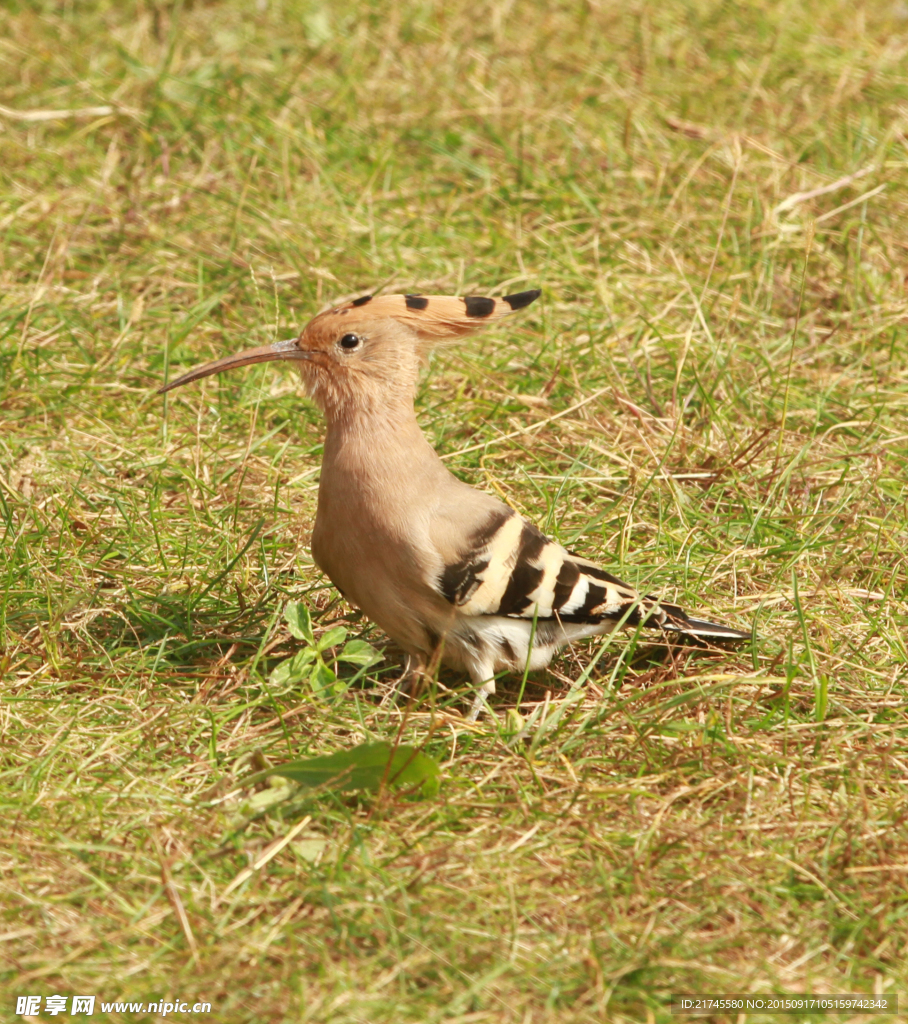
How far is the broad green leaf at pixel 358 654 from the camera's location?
2564mm

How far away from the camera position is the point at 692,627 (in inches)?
105

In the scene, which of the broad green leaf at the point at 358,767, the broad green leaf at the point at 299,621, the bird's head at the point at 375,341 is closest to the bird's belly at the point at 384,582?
the broad green leaf at the point at 299,621

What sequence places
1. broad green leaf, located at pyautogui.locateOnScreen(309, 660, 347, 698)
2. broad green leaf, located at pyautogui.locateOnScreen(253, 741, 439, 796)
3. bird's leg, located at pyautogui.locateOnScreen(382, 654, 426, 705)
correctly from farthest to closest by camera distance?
bird's leg, located at pyautogui.locateOnScreen(382, 654, 426, 705)
broad green leaf, located at pyautogui.locateOnScreen(309, 660, 347, 698)
broad green leaf, located at pyautogui.locateOnScreen(253, 741, 439, 796)

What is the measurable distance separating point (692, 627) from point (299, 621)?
0.83 m

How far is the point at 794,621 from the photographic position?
2879mm

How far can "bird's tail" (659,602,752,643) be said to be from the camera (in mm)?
2672

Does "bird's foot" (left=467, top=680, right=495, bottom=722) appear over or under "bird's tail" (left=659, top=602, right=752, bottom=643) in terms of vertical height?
under

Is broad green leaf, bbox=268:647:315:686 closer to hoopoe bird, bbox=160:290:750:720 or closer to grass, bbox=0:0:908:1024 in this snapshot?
grass, bbox=0:0:908:1024

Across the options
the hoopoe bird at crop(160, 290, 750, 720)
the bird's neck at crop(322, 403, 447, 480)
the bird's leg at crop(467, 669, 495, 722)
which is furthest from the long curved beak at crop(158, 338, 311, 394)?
the bird's leg at crop(467, 669, 495, 722)

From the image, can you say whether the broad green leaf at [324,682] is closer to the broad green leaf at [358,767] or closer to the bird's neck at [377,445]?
the broad green leaf at [358,767]

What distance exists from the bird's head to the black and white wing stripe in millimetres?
377

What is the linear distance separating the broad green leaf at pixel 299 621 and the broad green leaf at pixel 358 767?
44cm

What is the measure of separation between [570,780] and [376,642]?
0.67 m

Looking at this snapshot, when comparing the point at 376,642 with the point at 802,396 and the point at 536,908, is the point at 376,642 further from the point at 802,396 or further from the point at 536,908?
the point at 802,396
